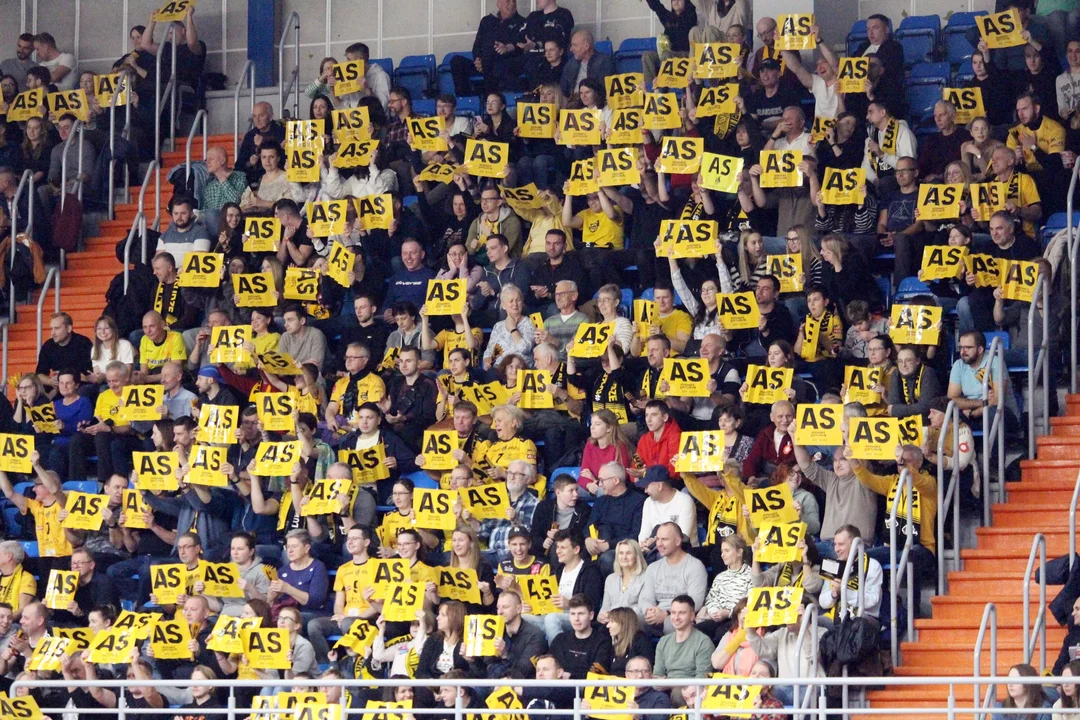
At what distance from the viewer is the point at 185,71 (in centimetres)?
2030

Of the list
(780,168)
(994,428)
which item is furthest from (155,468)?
(994,428)

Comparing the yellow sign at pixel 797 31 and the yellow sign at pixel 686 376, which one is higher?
the yellow sign at pixel 797 31

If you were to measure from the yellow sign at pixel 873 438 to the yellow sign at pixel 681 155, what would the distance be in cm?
371

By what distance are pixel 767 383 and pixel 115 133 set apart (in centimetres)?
765

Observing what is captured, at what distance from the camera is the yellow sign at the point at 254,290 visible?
17.1 m

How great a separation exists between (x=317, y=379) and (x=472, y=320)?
1.25m

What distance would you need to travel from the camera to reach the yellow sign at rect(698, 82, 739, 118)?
683 inches

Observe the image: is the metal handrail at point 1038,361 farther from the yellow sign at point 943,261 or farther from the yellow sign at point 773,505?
the yellow sign at point 773,505

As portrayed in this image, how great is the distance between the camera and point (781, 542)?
42.6 feet

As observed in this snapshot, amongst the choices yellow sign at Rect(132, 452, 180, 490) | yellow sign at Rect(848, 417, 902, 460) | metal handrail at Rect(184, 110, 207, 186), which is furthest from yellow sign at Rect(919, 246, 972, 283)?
metal handrail at Rect(184, 110, 207, 186)

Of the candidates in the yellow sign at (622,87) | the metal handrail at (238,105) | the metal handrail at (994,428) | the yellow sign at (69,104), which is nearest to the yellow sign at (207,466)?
the metal handrail at (238,105)

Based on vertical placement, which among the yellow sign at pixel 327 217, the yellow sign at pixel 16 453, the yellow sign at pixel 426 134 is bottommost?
the yellow sign at pixel 16 453

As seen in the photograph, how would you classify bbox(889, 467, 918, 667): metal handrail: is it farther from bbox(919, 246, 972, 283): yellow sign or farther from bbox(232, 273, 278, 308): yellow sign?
bbox(232, 273, 278, 308): yellow sign

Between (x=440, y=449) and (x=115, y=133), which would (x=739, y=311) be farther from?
(x=115, y=133)
